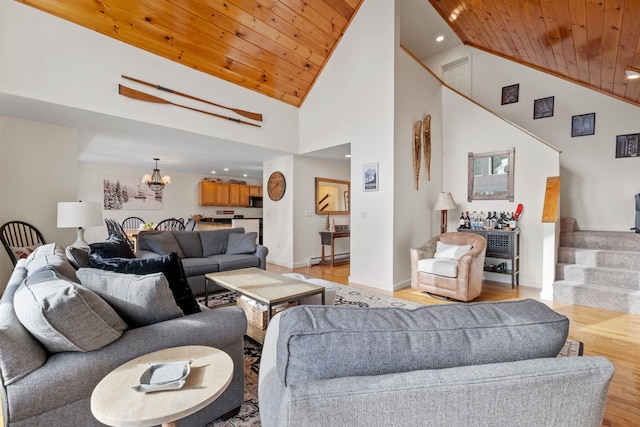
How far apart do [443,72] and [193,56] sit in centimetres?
511

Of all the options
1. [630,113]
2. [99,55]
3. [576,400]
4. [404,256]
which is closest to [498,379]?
[576,400]

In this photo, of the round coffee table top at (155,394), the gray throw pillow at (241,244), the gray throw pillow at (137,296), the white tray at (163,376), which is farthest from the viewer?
the gray throw pillow at (241,244)

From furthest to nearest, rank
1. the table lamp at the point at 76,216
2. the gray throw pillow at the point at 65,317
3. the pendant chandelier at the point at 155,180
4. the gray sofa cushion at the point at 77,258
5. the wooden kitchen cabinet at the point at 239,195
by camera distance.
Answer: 1. the wooden kitchen cabinet at the point at 239,195
2. the pendant chandelier at the point at 155,180
3. the table lamp at the point at 76,216
4. the gray sofa cushion at the point at 77,258
5. the gray throw pillow at the point at 65,317

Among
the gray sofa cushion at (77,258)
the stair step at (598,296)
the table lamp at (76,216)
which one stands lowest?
the stair step at (598,296)

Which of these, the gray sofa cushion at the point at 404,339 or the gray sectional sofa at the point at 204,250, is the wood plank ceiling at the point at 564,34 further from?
the gray sectional sofa at the point at 204,250

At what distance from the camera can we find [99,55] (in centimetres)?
338

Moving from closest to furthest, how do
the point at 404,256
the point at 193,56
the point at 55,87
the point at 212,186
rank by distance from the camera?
the point at 55,87
the point at 193,56
the point at 404,256
the point at 212,186

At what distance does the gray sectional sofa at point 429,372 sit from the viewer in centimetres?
68

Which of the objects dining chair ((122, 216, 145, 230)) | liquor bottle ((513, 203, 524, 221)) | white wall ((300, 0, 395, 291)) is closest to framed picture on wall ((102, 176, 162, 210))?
dining chair ((122, 216, 145, 230))

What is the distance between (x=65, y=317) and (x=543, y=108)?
658cm

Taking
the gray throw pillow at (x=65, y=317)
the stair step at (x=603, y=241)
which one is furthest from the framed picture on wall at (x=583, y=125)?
the gray throw pillow at (x=65, y=317)

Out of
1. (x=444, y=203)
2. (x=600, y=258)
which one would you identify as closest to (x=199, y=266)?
(x=444, y=203)

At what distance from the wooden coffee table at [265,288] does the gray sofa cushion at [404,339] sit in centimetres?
155

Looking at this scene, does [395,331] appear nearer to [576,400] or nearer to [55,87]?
[576,400]
